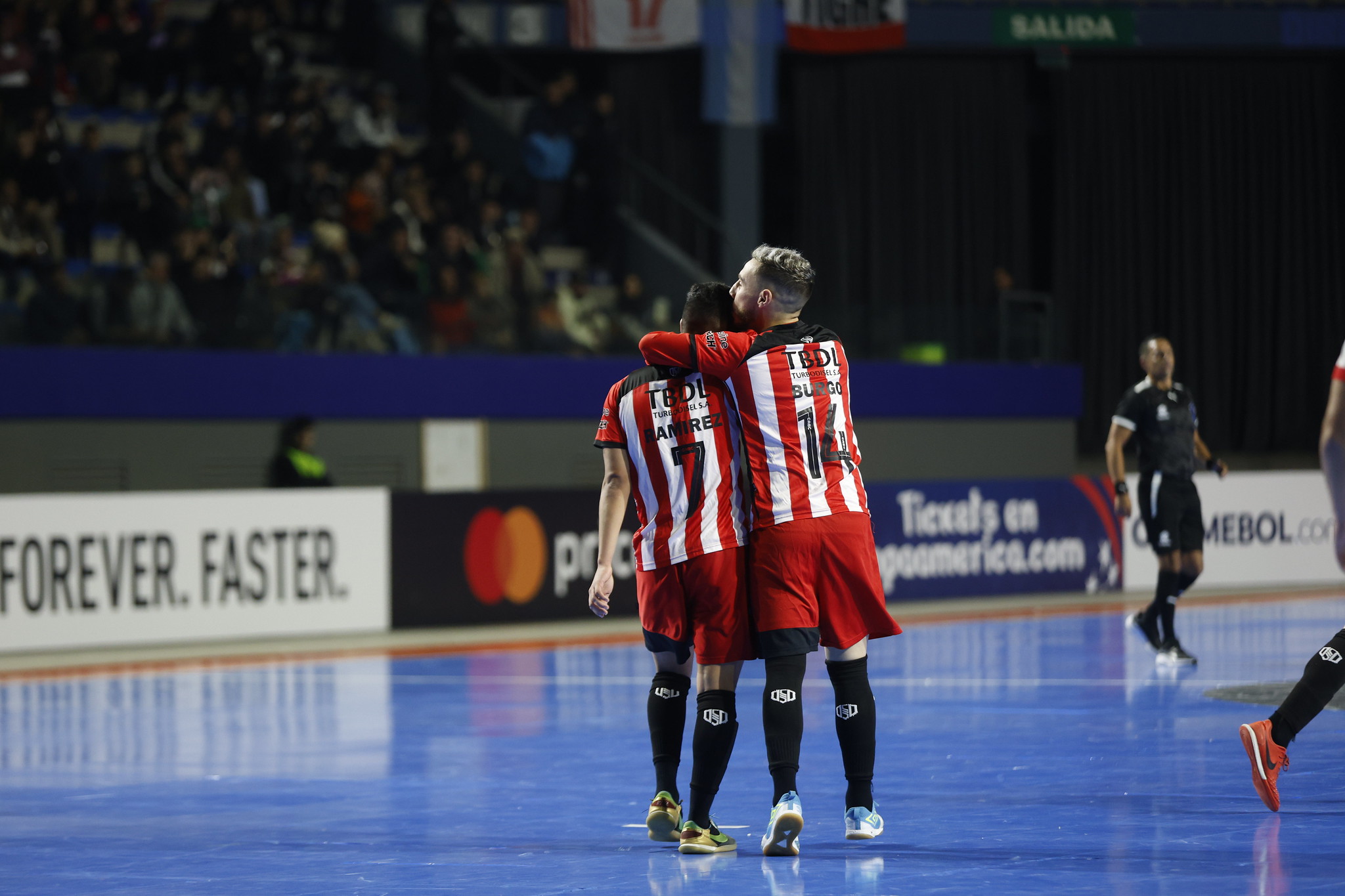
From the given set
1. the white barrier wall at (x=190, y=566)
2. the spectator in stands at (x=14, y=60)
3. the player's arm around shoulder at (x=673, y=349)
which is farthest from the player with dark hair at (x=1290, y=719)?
the spectator in stands at (x=14, y=60)

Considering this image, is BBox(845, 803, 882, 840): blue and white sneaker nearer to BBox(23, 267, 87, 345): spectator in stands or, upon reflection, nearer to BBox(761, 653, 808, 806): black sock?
BBox(761, 653, 808, 806): black sock

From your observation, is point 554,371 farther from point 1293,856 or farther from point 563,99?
point 1293,856

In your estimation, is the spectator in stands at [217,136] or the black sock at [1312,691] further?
the spectator in stands at [217,136]

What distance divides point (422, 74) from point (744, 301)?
18667 mm

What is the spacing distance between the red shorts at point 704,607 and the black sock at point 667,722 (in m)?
0.16

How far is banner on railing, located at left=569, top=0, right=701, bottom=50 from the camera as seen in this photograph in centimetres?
2297

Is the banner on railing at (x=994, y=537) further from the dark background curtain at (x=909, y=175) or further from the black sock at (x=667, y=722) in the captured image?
the black sock at (x=667, y=722)

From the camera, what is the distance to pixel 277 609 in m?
15.6

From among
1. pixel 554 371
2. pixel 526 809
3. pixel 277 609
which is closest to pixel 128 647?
pixel 277 609

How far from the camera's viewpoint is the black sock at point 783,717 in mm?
6059

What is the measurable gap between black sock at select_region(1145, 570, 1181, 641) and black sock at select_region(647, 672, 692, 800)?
6.93m

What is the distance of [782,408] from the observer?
6.18m

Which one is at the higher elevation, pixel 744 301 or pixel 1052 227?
pixel 1052 227

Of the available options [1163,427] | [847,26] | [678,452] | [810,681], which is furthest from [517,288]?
[678,452]
